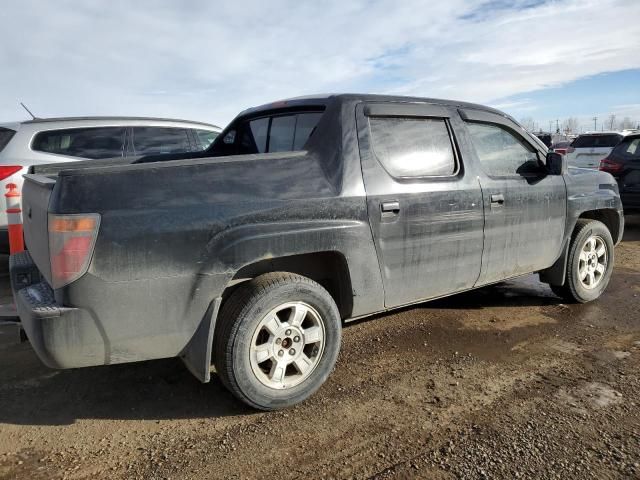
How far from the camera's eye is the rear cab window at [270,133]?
11.8ft

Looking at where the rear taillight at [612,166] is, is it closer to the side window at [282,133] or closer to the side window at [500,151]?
the side window at [500,151]

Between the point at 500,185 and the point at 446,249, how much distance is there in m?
0.81

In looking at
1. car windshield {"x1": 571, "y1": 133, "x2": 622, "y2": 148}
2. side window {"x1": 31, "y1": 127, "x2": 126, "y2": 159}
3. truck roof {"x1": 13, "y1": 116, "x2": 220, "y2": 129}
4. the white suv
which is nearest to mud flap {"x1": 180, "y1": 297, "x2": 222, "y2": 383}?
side window {"x1": 31, "y1": 127, "x2": 126, "y2": 159}

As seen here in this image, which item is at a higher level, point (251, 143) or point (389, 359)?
point (251, 143)

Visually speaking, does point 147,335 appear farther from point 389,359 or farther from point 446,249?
point 446,249

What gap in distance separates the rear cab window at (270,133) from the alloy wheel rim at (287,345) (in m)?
1.10

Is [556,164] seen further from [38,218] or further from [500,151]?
[38,218]

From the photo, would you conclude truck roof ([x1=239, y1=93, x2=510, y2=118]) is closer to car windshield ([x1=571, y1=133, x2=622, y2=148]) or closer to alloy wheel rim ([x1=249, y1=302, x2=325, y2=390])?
alloy wheel rim ([x1=249, y1=302, x2=325, y2=390])

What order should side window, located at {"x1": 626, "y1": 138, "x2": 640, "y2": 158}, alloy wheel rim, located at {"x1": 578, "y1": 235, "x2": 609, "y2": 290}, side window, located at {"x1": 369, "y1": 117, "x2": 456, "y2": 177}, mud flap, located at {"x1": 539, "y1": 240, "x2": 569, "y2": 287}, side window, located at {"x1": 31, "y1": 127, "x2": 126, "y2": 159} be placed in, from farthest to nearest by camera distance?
1. side window, located at {"x1": 626, "y1": 138, "x2": 640, "y2": 158}
2. side window, located at {"x1": 31, "y1": 127, "x2": 126, "y2": 159}
3. alloy wheel rim, located at {"x1": 578, "y1": 235, "x2": 609, "y2": 290}
4. mud flap, located at {"x1": 539, "y1": 240, "x2": 569, "y2": 287}
5. side window, located at {"x1": 369, "y1": 117, "x2": 456, "y2": 177}

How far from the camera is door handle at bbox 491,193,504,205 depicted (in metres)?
3.95

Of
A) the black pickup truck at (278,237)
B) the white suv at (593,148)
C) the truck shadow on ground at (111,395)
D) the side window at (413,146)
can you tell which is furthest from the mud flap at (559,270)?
the white suv at (593,148)

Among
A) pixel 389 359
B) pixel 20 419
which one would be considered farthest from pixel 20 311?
pixel 389 359

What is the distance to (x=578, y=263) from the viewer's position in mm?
4809

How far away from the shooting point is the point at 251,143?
430cm
